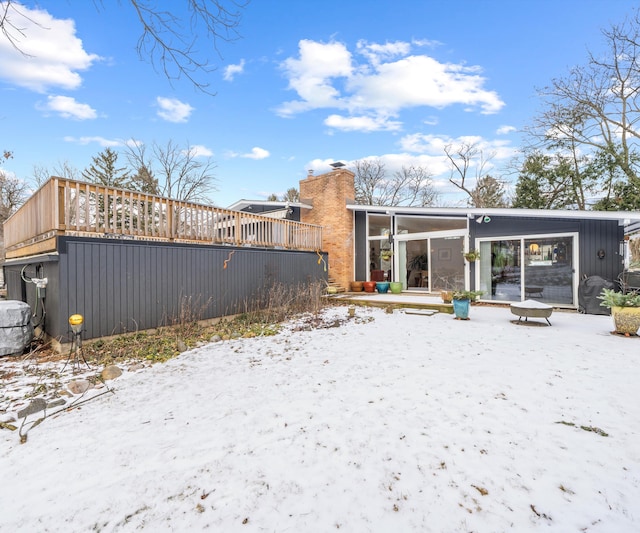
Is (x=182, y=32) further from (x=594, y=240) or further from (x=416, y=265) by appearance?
(x=416, y=265)

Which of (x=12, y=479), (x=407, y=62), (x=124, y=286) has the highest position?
(x=407, y=62)

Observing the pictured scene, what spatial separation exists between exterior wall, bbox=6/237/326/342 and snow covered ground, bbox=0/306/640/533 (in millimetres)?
1763

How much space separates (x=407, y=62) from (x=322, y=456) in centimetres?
1245

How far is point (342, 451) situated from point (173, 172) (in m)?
24.1

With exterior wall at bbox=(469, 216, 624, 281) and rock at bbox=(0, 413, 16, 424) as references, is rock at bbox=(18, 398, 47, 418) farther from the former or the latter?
exterior wall at bbox=(469, 216, 624, 281)

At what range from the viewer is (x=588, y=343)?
5125mm

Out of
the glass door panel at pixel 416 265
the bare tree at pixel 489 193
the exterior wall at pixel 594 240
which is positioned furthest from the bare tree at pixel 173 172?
the exterior wall at pixel 594 240

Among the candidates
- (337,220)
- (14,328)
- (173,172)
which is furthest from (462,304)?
(173,172)

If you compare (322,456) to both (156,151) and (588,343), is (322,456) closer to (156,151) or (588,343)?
(588,343)

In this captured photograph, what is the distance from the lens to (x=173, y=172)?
878 inches

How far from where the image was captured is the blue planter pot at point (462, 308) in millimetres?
7312

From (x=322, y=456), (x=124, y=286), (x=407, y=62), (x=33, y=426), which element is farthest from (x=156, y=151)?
(x=322, y=456)

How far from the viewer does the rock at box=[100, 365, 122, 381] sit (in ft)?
12.3

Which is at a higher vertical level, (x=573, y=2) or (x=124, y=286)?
(x=573, y=2)
